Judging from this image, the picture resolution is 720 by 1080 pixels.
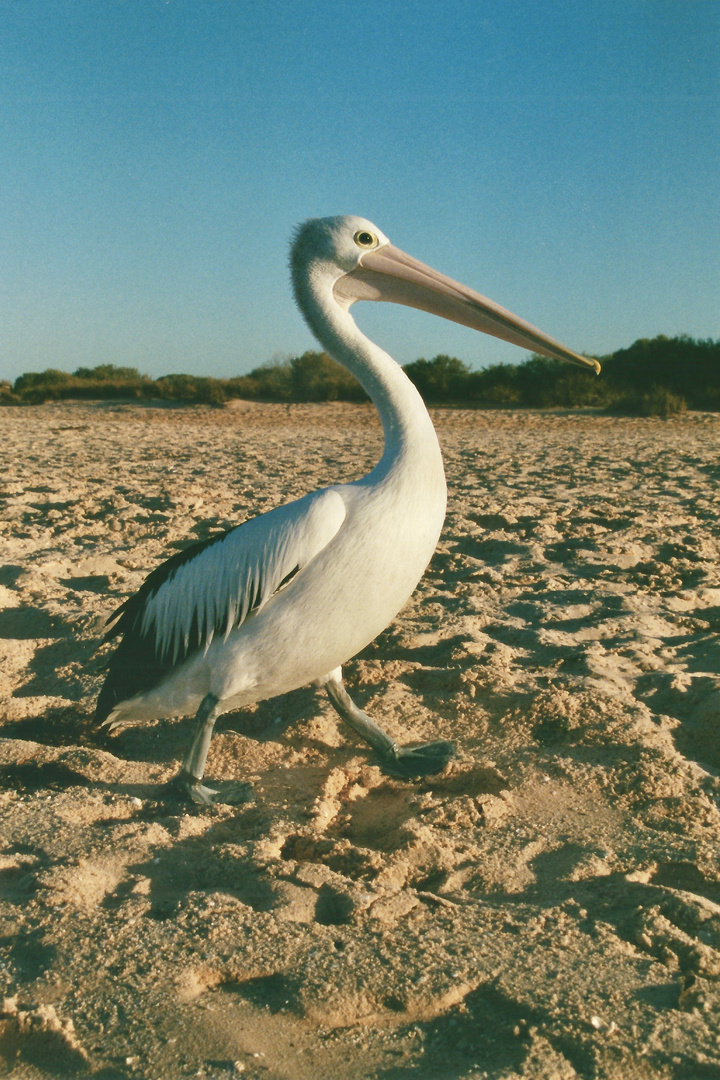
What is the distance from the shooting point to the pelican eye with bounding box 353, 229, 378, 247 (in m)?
2.93

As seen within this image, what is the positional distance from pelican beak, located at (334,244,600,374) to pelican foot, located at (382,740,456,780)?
1409mm

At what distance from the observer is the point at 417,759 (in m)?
2.79

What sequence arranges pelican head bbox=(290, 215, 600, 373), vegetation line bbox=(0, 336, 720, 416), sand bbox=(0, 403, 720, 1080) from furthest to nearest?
vegetation line bbox=(0, 336, 720, 416) < pelican head bbox=(290, 215, 600, 373) < sand bbox=(0, 403, 720, 1080)

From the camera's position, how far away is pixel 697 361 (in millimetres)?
18484

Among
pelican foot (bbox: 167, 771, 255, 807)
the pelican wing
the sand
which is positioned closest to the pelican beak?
the pelican wing

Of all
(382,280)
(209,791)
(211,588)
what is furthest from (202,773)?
(382,280)

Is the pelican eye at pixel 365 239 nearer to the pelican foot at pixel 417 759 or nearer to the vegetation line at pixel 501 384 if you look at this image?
the pelican foot at pixel 417 759

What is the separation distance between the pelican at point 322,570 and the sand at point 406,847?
0.24m

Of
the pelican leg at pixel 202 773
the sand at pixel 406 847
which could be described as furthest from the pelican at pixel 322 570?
the sand at pixel 406 847

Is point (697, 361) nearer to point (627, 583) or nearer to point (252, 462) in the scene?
point (252, 462)

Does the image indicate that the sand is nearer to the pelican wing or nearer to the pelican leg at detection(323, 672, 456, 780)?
the pelican leg at detection(323, 672, 456, 780)

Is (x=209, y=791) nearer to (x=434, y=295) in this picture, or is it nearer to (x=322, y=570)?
(x=322, y=570)

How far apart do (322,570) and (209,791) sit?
761mm

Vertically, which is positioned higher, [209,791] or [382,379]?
[382,379]
